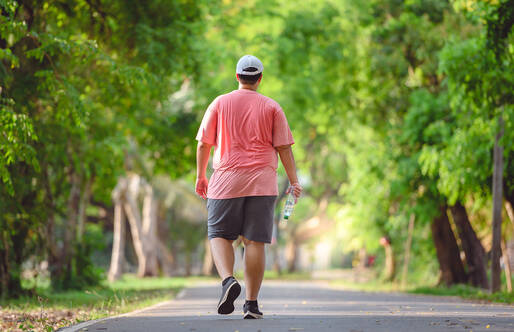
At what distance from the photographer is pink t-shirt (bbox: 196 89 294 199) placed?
23.1 ft

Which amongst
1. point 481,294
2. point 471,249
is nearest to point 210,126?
point 481,294

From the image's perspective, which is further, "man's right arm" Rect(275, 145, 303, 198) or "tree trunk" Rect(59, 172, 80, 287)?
"tree trunk" Rect(59, 172, 80, 287)

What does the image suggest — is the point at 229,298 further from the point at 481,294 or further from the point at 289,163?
the point at 481,294

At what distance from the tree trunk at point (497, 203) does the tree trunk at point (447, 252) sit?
19.5ft

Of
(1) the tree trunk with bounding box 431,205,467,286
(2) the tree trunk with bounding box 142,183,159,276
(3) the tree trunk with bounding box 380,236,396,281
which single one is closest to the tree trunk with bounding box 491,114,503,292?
(1) the tree trunk with bounding box 431,205,467,286

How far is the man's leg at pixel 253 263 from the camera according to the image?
7008 millimetres

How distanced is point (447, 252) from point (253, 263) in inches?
625

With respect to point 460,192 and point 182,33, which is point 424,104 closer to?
point 460,192

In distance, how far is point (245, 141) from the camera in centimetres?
709

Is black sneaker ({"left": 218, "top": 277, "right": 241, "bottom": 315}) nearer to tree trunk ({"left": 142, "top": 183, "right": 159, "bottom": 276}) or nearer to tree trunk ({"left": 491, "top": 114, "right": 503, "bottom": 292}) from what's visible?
tree trunk ({"left": 491, "top": 114, "right": 503, "bottom": 292})

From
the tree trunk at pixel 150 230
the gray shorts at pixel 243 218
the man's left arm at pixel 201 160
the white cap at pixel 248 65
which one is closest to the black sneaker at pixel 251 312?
the gray shorts at pixel 243 218

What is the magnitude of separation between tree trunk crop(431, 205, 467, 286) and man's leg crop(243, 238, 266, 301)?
50.1 ft

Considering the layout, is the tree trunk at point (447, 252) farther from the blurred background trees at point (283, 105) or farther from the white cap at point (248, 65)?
the white cap at point (248, 65)

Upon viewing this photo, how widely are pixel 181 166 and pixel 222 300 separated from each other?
15.2 m
